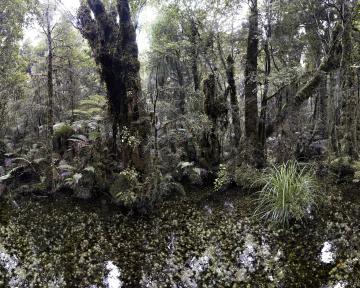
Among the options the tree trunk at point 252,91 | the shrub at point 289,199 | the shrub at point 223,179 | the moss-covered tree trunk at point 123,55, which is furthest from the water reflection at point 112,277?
the tree trunk at point 252,91

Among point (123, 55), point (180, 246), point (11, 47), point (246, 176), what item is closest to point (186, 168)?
point (246, 176)

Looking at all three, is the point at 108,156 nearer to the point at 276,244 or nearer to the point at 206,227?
the point at 206,227

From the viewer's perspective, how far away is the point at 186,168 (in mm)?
10398

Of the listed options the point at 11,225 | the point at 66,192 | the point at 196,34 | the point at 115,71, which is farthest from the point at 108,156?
the point at 196,34

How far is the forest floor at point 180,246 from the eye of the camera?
212 inches

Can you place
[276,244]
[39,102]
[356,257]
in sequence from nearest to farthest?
[356,257] < [276,244] < [39,102]

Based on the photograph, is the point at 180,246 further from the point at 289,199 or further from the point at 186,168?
the point at 186,168

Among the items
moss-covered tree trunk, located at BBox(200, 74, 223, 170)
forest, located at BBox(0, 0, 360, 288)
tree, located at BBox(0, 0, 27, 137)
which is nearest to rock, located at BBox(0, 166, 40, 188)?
forest, located at BBox(0, 0, 360, 288)

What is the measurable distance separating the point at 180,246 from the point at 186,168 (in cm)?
400

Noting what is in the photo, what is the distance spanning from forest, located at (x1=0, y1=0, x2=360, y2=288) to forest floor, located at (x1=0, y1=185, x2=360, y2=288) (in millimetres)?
31

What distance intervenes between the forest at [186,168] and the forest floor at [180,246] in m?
0.03

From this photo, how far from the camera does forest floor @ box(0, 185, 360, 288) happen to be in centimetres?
539

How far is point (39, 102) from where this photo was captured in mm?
14195

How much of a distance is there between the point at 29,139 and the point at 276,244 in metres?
10.0
